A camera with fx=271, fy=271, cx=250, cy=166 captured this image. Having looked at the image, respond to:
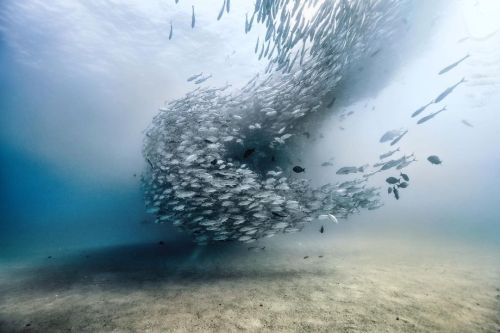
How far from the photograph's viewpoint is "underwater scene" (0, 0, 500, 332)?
18.5 ft

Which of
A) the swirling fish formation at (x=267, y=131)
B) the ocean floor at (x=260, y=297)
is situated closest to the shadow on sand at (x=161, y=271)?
the ocean floor at (x=260, y=297)

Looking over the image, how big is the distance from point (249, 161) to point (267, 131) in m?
2.30

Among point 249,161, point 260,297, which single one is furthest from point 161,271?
point 249,161

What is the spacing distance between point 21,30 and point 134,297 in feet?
74.5

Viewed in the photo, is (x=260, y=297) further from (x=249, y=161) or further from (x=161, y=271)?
(x=249, y=161)

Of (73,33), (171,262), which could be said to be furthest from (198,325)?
(73,33)

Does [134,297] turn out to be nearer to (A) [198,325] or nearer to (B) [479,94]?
(A) [198,325]

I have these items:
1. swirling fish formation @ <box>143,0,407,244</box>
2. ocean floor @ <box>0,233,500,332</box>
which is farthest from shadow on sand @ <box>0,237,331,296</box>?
swirling fish formation @ <box>143,0,407,244</box>

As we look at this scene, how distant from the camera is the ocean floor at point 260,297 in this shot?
4.78 metres

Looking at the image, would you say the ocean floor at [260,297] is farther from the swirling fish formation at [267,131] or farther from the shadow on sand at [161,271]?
the swirling fish formation at [267,131]

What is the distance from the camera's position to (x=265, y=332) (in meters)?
4.47

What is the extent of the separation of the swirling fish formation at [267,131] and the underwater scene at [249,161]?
10 centimetres

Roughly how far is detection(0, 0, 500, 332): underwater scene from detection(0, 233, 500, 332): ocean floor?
0.05 meters

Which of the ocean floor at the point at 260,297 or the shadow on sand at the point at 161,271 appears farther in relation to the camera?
the shadow on sand at the point at 161,271
